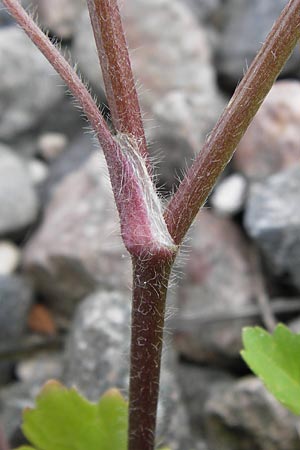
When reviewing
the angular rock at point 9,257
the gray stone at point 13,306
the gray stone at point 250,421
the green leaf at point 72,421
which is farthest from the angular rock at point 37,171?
the green leaf at point 72,421

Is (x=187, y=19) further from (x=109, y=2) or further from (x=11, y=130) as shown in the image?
(x=109, y=2)

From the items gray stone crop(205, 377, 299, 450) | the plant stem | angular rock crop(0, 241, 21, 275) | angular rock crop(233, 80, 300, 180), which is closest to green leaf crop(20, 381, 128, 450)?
the plant stem

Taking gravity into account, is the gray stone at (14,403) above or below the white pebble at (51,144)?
below

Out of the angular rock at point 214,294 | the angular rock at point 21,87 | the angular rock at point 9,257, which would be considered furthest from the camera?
the angular rock at point 21,87

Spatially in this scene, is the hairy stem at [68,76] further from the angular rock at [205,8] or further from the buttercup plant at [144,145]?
the angular rock at [205,8]

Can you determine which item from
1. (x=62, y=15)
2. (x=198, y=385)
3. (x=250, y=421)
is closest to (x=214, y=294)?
(x=198, y=385)
